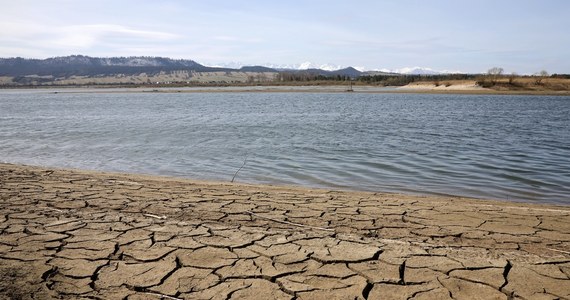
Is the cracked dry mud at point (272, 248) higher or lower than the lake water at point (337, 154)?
higher

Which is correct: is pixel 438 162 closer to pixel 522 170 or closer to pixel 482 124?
pixel 522 170

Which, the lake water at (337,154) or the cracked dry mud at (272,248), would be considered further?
the lake water at (337,154)

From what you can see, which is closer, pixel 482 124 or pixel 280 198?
pixel 280 198

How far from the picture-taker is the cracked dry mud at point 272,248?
3369 millimetres

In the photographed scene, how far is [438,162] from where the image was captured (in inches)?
441

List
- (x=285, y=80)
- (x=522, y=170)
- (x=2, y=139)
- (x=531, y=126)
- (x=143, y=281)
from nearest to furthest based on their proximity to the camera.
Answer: (x=143, y=281)
(x=522, y=170)
(x=2, y=139)
(x=531, y=126)
(x=285, y=80)

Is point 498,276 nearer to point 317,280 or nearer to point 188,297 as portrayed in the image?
point 317,280

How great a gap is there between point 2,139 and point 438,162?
52.7 feet

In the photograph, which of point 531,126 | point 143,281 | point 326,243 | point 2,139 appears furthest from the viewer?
point 531,126

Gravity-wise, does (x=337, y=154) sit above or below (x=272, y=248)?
below

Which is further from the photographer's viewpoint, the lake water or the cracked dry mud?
the lake water

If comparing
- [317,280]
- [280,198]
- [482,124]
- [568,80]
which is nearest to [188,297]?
[317,280]

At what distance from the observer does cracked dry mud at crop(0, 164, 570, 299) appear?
3.37m

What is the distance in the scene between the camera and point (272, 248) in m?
4.17
